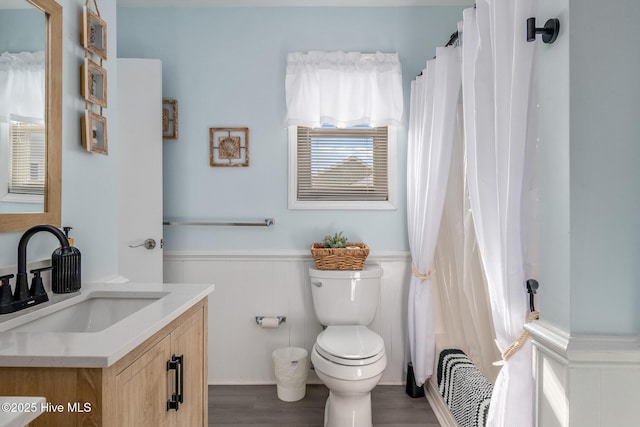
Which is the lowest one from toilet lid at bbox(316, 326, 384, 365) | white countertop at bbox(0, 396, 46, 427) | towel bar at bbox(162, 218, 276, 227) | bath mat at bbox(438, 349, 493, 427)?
bath mat at bbox(438, 349, 493, 427)

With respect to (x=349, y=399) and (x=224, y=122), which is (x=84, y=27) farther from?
(x=349, y=399)

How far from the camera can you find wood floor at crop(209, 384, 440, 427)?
2.15 meters

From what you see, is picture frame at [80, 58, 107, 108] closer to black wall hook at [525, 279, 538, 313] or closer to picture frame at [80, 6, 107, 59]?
picture frame at [80, 6, 107, 59]

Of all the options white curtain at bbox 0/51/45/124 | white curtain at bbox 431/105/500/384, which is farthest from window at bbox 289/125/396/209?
white curtain at bbox 0/51/45/124

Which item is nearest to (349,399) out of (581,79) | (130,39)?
(581,79)

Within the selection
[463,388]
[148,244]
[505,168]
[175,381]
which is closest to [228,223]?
[148,244]

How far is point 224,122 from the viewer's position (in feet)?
8.55

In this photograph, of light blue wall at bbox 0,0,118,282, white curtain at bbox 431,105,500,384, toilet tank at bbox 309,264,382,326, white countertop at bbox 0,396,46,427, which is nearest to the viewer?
white countertop at bbox 0,396,46,427

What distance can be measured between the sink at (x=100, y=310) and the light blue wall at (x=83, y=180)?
0.68 ft

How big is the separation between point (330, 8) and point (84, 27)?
1.58 metres

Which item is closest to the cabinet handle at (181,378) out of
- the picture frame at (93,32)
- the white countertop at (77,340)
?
the white countertop at (77,340)

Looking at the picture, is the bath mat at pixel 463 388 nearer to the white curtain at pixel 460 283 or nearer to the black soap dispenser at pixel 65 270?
the white curtain at pixel 460 283

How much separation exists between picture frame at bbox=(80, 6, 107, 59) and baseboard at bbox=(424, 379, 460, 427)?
227 centimetres

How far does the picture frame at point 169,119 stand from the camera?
2.58 meters
